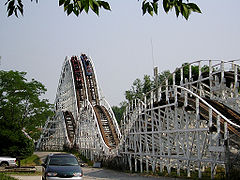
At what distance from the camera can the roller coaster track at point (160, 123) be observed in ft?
60.3

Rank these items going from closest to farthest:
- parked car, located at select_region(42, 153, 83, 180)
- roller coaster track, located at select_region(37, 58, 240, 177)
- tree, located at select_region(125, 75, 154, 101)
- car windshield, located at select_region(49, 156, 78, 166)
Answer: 1. parked car, located at select_region(42, 153, 83, 180)
2. car windshield, located at select_region(49, 156, 78, 166)
3. roller coaster track, located at select_region(37, 58, 240, 177)
4. tree, located at select_region(125, 75, 154, 101)

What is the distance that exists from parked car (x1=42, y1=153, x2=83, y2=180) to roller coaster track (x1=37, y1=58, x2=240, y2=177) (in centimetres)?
644

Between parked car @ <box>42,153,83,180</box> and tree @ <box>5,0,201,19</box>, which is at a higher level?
tree @ <box>5,0,201,19</box>

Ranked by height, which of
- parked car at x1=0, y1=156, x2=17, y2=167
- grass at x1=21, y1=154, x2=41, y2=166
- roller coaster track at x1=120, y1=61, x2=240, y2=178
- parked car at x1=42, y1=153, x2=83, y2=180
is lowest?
grass at x1=21, y1=154, x2=41, y2=166

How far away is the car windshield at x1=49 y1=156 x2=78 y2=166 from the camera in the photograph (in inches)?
610

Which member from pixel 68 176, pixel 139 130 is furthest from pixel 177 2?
pixel 139 130

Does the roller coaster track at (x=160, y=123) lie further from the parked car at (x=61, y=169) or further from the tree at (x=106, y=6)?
the tree at (x=106, y=6)

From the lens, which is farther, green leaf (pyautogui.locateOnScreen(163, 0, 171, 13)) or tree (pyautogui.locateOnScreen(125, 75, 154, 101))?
tree (pyautogui.locateOnScreen(125, 75, 154, 101))

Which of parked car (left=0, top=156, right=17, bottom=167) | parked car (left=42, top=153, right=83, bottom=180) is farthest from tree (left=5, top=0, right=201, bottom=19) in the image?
parked car (left=0, top=156, right=17, bottom=167)

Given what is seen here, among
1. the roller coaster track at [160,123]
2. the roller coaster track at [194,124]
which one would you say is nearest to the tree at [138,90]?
the roller coaster track at [160,123]

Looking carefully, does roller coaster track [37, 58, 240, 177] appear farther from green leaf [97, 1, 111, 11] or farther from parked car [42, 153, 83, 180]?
green leaf [97, 1, 111, 11]

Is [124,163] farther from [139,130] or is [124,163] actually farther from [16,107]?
[16,107]

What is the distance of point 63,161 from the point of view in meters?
15.7

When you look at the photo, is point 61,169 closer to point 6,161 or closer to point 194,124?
point 194,124
